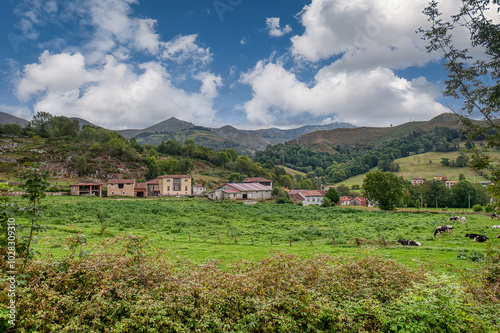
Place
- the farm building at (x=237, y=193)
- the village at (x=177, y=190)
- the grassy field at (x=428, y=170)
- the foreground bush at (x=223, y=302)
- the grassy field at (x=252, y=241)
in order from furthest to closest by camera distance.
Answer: the grassy field at (x=428, y=170), the farm building at (x=237, y=193), the village at (x=177, y=190), the grassy field at (x=252, y=241), the foreground bush at (x=223, y=302)

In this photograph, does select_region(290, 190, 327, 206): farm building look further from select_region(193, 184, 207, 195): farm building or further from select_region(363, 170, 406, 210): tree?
select_region(193, 184, 207, 195): farm building

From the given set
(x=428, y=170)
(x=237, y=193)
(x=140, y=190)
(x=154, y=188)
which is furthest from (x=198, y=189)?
(x=428, y=170)

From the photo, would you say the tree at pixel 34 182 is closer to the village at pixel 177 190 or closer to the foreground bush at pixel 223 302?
the foreground bush at pixel 223 302

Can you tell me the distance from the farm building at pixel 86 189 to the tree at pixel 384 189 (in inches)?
2197

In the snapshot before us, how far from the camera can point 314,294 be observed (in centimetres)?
562

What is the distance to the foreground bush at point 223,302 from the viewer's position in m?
4.91

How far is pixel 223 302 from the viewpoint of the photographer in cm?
538

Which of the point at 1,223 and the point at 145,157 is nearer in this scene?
the point at 1,223

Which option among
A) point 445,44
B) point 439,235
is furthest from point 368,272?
point 439,235

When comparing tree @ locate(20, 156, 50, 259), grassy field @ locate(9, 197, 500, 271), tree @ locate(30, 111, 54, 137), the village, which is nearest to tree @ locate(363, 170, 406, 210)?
the village

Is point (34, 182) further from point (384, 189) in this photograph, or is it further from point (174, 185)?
point (174, 185)

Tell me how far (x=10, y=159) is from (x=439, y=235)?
96001 mm

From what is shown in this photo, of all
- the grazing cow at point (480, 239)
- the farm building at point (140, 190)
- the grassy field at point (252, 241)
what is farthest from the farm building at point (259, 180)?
the grazing cow at point (480, 239)

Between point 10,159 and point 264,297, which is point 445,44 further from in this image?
point 10,159
